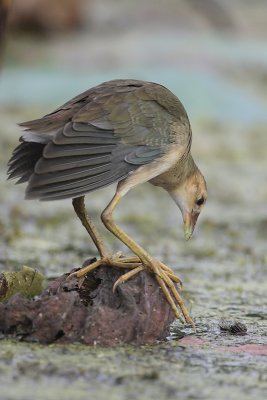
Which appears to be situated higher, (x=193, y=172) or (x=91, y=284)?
(x=193, y=172)

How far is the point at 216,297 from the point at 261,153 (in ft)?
13.1

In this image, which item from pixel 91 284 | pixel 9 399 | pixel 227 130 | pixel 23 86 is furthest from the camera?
pixel 23 86

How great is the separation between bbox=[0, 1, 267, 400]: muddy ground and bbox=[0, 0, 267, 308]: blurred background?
0.02 m

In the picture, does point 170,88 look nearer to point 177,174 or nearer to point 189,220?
point 189,220

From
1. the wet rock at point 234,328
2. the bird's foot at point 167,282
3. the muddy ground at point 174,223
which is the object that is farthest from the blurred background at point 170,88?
the bird's foot at point 167,282

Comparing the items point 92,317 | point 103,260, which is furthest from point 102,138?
point 92,317

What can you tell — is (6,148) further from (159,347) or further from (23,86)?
(159,347)

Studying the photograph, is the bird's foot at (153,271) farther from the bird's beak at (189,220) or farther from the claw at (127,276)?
the bird's beak at (189,220)

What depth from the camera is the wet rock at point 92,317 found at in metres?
3.76

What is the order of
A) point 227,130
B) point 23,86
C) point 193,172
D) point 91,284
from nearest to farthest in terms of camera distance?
1. point 91,284
2. point 193,172
3. point 227,130
4. point 23,86

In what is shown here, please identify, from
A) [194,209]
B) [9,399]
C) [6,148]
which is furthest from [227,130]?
[9,399]

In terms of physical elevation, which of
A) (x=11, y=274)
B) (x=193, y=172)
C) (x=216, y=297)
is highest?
(x=193, y=172)

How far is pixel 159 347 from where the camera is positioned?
389cm

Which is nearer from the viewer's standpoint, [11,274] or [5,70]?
[11,274]
